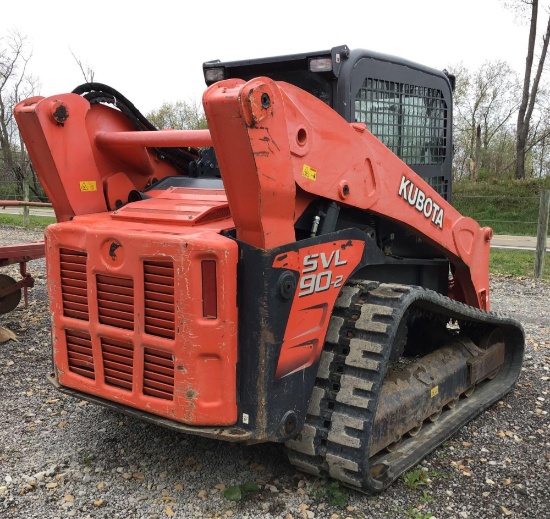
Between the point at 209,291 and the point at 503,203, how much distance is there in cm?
1829

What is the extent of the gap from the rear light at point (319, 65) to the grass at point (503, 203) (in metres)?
14.3

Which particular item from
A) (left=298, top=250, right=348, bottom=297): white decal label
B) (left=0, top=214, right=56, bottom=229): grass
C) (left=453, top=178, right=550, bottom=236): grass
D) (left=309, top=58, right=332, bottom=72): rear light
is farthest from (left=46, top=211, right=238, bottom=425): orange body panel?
(left=453, top=178, right=550, bottom=236): grass

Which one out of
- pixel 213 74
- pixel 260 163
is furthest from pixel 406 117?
pixel 260 163

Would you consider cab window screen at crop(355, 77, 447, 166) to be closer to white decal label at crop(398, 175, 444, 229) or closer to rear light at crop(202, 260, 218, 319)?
white decal label at crop(398, 175, 444, 229)

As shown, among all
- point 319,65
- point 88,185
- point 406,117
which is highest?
point 319,65

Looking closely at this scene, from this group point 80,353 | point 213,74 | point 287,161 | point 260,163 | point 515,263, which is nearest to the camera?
point 260,163

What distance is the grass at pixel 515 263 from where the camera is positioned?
10414mm

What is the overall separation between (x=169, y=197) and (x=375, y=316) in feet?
4.38

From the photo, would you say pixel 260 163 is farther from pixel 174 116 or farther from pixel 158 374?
pixel 174 116

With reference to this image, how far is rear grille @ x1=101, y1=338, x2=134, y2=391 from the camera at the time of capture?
10.0ft

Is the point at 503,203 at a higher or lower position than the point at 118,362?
lower

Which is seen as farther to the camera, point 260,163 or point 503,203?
point 503,203

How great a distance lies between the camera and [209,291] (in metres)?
2.74

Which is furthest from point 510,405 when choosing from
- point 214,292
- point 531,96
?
point 531,96
